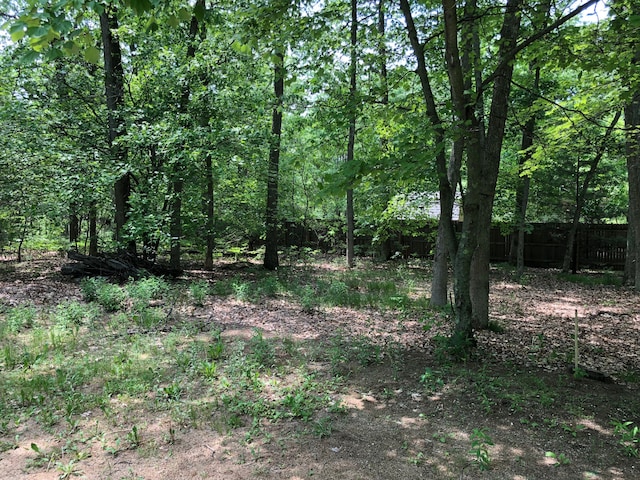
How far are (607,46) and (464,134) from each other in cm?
234

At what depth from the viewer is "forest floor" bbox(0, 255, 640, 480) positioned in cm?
293

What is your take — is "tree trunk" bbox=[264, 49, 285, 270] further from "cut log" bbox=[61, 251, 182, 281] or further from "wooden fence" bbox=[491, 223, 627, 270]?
"wooden fence" bbox=[491, 223, 627, 270]

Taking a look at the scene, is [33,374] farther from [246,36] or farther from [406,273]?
[406,273]

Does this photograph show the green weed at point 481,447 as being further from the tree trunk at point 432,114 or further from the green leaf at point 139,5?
the green leaf at point 139,5

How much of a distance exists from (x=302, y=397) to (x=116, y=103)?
966cm

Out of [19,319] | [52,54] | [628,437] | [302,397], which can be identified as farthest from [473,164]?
[19,319]

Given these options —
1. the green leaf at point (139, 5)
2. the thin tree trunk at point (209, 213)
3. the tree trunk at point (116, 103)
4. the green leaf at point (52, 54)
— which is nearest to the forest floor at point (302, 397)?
the green leaf at point (52, 54)

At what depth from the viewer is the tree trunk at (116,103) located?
32.1 feet

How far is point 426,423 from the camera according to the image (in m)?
3.47

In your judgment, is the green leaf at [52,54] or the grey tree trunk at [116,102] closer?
the green leaf at [52,54]

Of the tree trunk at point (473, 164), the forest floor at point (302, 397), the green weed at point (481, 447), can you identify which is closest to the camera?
the green weed at point (481, 447)

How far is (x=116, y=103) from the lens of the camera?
1055 cm

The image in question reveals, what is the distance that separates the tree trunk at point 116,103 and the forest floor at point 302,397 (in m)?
3.60

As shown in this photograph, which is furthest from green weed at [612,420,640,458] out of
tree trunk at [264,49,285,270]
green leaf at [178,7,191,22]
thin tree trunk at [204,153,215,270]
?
tree trunk at [264,49,285,270]
